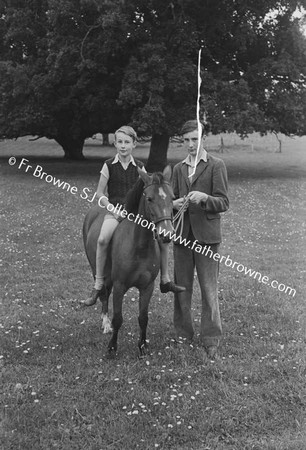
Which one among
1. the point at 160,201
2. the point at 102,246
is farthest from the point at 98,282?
the point at 160,201

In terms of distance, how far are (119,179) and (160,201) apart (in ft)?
4.80

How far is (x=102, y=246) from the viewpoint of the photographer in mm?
6211

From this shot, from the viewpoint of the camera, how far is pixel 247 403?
484cm

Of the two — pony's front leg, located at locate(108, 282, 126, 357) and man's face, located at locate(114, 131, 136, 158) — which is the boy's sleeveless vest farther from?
pony's front leg, located at locate(108, 282, 126, 357)

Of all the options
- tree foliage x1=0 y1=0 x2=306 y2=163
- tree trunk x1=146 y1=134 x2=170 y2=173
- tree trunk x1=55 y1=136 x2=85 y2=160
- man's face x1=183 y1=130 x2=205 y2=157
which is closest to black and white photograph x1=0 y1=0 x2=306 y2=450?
man's face x1=183 y1=130 x2=205 y2=157

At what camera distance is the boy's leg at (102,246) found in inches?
242

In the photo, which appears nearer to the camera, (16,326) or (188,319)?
(188,319)

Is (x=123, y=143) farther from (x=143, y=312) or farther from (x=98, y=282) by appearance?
(x=143, y=312)

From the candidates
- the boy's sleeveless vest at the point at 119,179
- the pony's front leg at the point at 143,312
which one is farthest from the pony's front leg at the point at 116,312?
the boy's sleeveless vest at the point at 119,179

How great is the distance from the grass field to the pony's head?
1.80m

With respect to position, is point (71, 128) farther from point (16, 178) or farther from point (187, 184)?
point (187, 184)

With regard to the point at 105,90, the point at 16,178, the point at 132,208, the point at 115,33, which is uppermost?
the point at 115,33

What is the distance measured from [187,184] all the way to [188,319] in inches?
73.4

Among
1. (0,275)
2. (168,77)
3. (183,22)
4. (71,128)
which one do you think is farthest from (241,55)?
(0,275)
